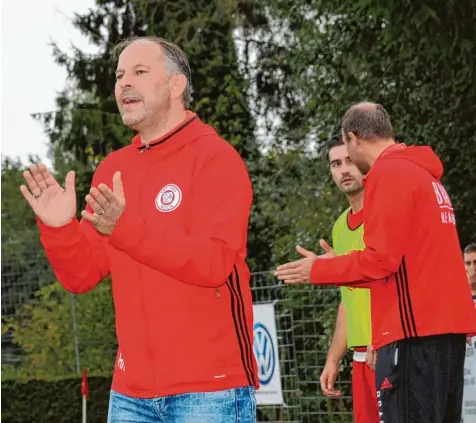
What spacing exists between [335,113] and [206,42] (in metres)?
6.94

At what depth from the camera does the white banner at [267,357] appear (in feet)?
34.4

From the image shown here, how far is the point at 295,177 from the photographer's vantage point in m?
17.0

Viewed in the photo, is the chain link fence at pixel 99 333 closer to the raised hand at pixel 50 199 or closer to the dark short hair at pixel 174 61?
the dark short hair at pixel 174 61

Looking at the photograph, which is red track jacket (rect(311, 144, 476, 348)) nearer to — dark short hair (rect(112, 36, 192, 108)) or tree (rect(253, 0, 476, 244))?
dark short hair (rect(112, 36, 192, 108))

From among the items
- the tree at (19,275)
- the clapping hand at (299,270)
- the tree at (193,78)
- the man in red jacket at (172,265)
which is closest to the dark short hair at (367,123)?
the clapping hand at (299,270)

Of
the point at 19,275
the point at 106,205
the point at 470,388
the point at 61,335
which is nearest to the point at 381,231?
the point at 106,205

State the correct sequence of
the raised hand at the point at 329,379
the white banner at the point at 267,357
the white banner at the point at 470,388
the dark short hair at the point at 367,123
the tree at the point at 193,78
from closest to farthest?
1. the dark short hair at the point at 367,123
2. the raised hand at the point at 329,379
3. the white banner at the point at 470,388
4. the white banner at the point at 267,357
5. the tree at the point at 193,78

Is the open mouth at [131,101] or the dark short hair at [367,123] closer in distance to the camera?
the open mouth at [131,101]

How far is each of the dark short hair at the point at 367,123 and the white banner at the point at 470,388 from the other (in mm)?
2679

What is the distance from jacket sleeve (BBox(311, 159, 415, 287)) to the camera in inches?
194

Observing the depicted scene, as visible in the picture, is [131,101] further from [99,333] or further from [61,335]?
[61,335]

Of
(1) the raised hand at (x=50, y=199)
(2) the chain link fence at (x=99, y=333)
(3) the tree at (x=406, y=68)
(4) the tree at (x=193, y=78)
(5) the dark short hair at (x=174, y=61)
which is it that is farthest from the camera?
(4) the tree at (x=193, y=78)

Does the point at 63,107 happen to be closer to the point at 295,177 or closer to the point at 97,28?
the point at 97,28

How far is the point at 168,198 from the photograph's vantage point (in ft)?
12.7
